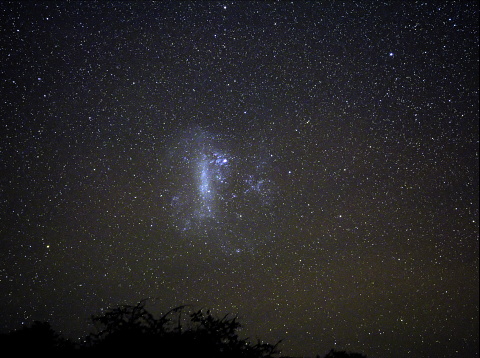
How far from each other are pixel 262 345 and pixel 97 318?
2415mm

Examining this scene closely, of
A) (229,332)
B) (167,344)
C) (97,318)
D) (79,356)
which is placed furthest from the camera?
(229,332)

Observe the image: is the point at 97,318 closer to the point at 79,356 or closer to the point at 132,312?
the point at 132,312

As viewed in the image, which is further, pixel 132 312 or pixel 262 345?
pixel 262 345

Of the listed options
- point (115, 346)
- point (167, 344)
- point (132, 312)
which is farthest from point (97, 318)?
point (167, 344)

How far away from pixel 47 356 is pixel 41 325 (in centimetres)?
96

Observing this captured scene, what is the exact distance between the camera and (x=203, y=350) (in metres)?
4.45

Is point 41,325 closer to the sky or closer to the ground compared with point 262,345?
closer to the sky

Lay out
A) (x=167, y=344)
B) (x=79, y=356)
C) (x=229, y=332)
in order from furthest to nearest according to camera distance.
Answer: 1. (x=229, y=332)
2. (x=167, y=344)
3. (x=79, y=356)

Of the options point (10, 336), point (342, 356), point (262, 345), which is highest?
point (10, 336)

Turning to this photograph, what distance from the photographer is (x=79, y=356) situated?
4.02m

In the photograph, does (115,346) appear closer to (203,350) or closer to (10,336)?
(203,350)

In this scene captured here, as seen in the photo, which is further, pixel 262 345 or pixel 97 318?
pixel 262 345

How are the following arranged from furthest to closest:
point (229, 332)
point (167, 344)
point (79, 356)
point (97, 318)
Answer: point (229, 332), point (97, 318), point (167, 344), point (79, 356)

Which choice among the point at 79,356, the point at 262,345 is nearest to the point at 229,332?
the point at 262,345
